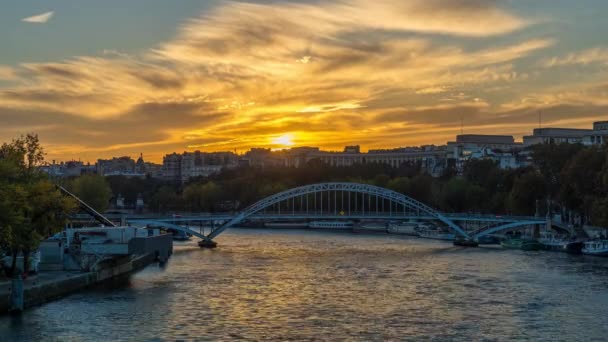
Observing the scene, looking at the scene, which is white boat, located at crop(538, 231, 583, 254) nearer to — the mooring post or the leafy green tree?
the mooring post

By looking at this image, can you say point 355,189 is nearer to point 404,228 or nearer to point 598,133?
point 404,228

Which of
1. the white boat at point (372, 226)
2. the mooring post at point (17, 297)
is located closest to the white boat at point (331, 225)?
the white boat at point (372, 226)

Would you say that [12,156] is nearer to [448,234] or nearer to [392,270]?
[392,270]

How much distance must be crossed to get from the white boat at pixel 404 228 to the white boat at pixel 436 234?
9.39 feet

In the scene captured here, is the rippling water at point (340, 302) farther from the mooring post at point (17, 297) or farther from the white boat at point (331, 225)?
the white boat at point (331, 225)

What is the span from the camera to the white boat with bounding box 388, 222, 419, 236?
80262mm

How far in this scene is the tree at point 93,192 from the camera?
71875mm

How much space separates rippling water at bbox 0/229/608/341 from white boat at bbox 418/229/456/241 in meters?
18.0

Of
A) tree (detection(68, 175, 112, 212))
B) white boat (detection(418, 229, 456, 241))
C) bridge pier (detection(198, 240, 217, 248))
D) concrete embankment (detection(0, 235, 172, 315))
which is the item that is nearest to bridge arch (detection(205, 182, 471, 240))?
bridge pier (detection(198, 240, 217, 248))

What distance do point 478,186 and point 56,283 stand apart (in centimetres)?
5785

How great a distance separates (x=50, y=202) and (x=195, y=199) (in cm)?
7819

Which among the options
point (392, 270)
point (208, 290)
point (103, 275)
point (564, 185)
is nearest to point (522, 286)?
point (392, 270)

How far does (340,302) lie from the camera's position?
3312 cm

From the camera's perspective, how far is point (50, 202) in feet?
111
